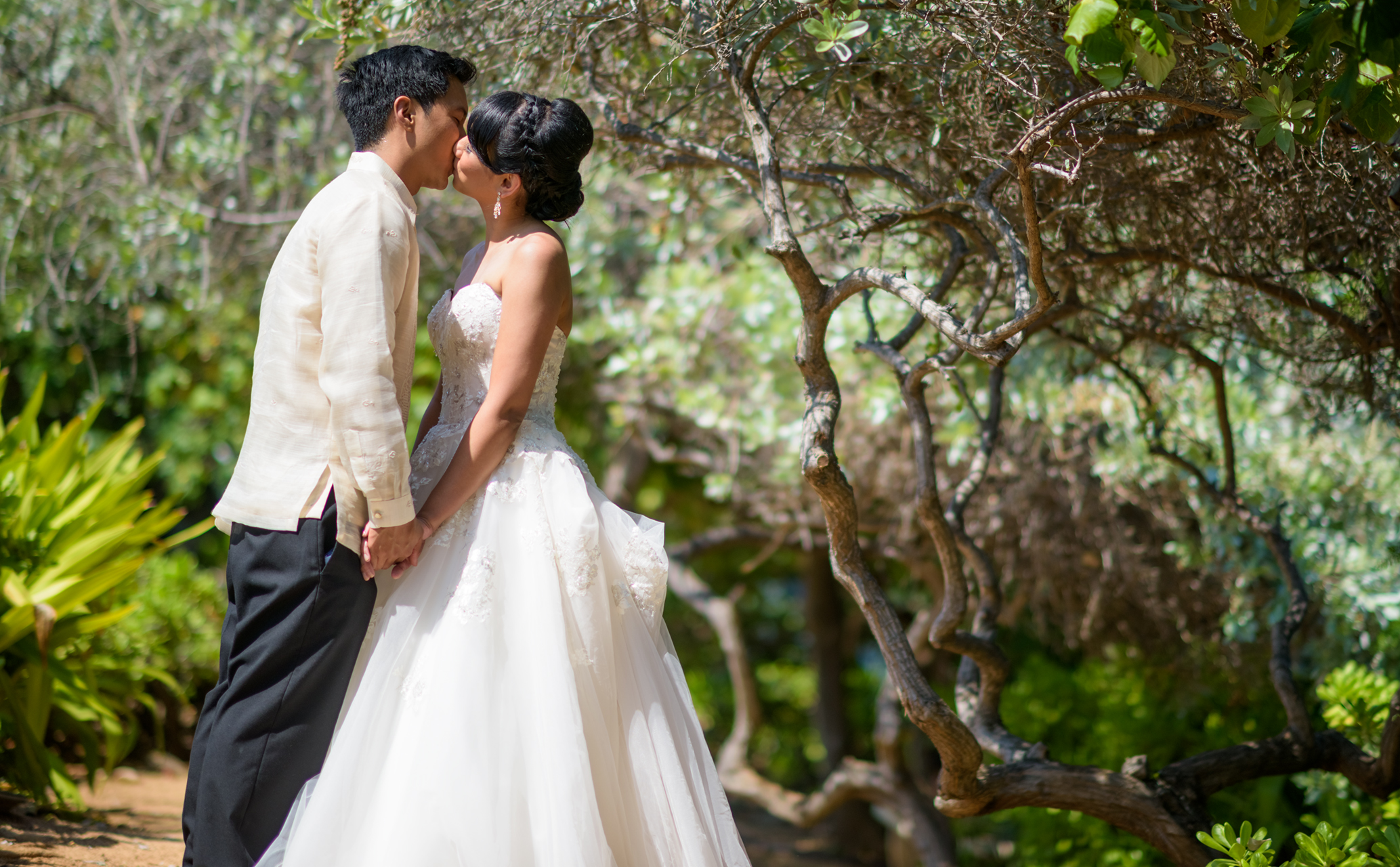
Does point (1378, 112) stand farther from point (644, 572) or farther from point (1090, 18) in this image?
point (644, 572)

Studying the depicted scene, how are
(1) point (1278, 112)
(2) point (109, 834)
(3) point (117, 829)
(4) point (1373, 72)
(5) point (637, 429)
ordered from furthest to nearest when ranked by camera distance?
(5) point (637, 429) < (3) point (117, 829) < (2) point (109, 834) < (1) point (1278, 112) < (4) point (1373, 72)

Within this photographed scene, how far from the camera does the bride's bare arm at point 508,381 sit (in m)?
2.17

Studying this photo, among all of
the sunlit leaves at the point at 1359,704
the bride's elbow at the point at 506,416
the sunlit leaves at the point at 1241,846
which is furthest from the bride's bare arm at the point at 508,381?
the sunlit leaves at the point at 1359,704

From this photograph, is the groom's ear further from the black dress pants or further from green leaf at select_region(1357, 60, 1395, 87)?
green leaf at select_region(1357, 60, 1395, 87)

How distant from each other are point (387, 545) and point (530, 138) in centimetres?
94

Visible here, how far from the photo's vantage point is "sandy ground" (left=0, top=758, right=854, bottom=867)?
2.86 m

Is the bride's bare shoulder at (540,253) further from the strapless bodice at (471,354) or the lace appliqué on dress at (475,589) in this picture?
the lace appliqué on dress at (475,589)

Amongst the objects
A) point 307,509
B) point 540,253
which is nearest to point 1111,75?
point 540,253

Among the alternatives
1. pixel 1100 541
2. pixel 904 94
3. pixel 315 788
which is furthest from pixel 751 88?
pixel 1100 541

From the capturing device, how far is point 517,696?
2039 millimetres

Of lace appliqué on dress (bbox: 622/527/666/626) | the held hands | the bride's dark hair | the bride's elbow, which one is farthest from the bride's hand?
the bride's dark hair

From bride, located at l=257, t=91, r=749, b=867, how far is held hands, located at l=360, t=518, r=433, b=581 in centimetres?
4

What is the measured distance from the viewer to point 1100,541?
15.1ft

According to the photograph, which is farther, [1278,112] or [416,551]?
[416,551]
